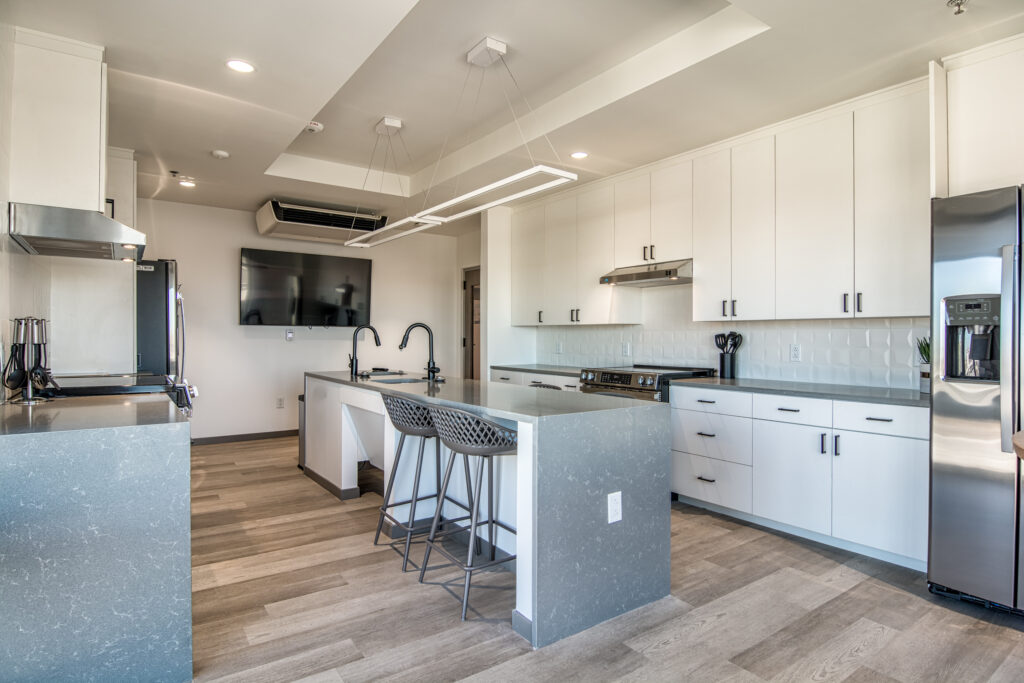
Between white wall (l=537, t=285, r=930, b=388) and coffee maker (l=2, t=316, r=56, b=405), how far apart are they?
13.0 feet

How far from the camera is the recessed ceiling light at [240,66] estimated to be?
2.72 meters

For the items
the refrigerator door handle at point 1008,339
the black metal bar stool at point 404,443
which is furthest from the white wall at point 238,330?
the refrigerator door handle at point 1008,339

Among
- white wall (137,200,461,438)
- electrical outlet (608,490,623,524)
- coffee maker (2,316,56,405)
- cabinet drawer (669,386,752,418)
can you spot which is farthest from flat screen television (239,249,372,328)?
electrical outlet (608,490,623,524)

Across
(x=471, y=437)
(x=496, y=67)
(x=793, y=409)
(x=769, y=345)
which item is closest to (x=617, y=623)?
(x=471, y=437)

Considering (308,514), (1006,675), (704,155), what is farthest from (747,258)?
(308,514)

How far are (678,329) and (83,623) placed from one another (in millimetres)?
3985

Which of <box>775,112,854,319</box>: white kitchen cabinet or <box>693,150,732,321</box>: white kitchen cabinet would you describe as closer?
<box>775,112,854,319</box>: white kitchen cabinet

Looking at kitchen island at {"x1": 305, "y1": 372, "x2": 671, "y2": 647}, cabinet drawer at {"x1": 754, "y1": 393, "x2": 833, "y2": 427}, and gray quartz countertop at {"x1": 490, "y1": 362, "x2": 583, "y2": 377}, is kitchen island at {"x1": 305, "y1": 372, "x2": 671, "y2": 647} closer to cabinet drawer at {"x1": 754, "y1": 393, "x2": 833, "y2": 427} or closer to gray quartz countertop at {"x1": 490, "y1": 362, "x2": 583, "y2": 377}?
cabinet drawer at {"x1": 754, "y1": 393, "x2": 833, "y2": 427}

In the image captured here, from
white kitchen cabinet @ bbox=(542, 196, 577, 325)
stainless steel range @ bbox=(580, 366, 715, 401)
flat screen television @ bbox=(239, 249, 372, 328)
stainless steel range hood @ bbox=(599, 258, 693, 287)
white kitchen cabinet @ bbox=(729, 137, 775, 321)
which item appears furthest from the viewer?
flat screen television @ bbox=(239, 249, 372, 328)

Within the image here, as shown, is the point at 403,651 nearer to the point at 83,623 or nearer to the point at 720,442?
the point at 83,623

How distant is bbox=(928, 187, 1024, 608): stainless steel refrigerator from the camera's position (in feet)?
7.36

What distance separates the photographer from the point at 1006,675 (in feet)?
6.23

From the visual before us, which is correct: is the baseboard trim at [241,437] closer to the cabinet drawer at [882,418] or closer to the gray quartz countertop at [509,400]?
the gray quartz countertop at [509,400]

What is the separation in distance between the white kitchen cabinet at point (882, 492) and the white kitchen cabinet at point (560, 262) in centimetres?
261
